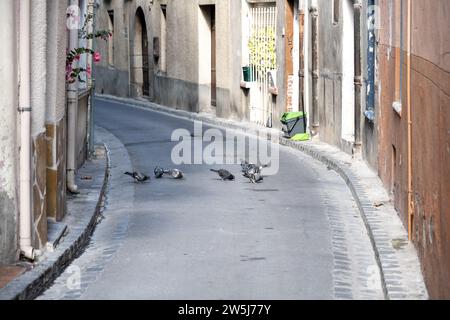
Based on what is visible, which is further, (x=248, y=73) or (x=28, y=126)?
(x=248, y=73)

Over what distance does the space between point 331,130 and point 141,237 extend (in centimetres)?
A: 971

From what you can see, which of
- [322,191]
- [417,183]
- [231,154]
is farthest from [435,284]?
[231,154]

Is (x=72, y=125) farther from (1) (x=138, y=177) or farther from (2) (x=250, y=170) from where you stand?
(2) (x=250, y=170)

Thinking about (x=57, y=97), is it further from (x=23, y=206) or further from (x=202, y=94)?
(x=202, y=94)

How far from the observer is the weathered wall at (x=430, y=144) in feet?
26.4

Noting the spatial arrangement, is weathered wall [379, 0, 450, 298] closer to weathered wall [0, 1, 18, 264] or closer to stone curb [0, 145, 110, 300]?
stone curb [0, 145, 110, 300]

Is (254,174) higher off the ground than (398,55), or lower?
lower

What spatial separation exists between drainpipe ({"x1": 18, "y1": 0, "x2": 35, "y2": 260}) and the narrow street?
491 mm

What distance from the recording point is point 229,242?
11781 millimetres

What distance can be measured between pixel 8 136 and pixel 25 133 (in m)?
0.19

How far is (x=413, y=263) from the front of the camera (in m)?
10.2

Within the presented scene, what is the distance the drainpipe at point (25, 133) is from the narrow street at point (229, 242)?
0.49 metres

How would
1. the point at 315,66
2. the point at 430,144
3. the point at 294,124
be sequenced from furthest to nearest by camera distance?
the point at 294,124 → the point at 315,66 → the point at 430,144

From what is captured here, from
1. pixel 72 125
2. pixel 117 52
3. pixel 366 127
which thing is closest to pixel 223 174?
pixel 366 127
